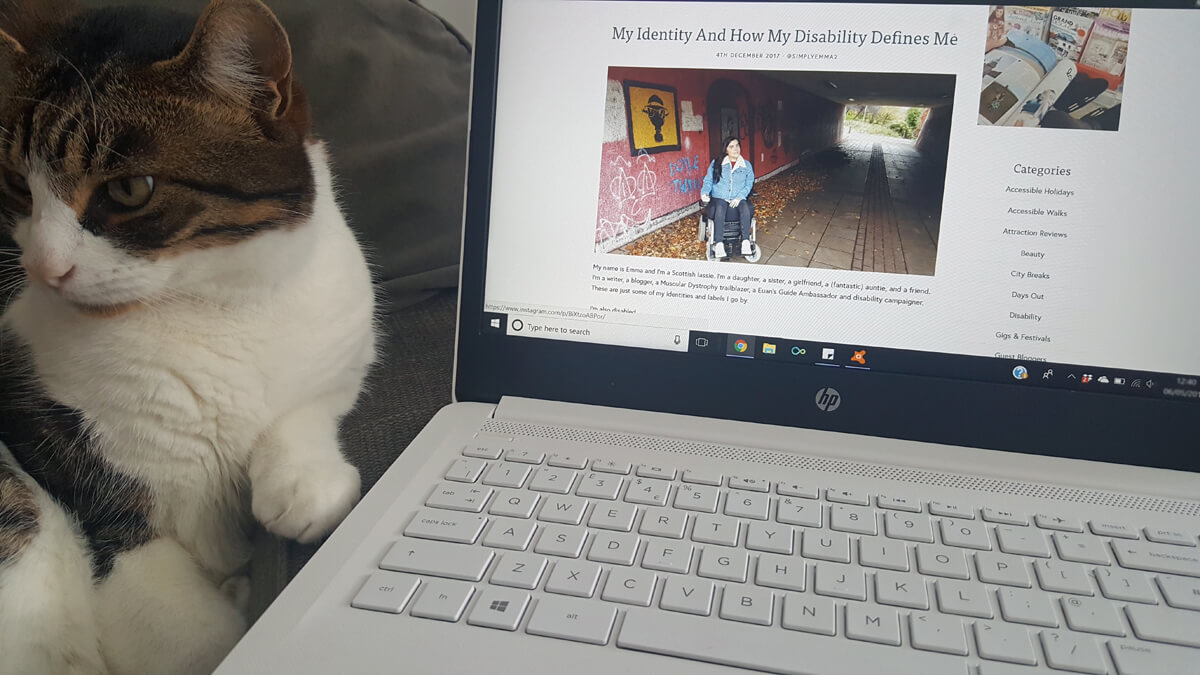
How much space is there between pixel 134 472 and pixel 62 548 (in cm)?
7

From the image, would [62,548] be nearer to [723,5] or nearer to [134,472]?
[134,472]

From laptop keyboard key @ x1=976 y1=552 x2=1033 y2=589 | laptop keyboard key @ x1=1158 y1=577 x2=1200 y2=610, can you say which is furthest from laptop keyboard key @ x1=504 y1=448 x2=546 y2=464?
laptop keyboard key @ x1=1158 y1=577 x2=1200 y2=610

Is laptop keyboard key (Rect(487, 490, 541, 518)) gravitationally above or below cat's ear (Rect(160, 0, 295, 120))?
below

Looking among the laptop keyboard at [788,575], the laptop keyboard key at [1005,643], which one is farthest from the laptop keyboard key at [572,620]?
the laptop keyboard key at [1005,643]

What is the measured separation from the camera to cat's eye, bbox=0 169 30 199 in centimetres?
52

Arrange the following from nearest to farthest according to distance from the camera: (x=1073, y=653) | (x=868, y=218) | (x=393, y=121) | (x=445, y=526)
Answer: (x=1073, y=653)
(x=445, y=526)
(x=868, y=218)
(x=393, y=121)

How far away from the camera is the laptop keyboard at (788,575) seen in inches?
15.8

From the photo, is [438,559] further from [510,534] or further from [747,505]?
[747,505]

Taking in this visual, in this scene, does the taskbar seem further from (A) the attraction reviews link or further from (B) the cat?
(B) the cat

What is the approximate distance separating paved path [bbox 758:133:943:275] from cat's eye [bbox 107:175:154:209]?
476mm

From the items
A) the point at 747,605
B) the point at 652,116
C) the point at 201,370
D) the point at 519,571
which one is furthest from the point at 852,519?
the point at 201,370

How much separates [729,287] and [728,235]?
0.05 m

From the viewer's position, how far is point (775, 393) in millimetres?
636

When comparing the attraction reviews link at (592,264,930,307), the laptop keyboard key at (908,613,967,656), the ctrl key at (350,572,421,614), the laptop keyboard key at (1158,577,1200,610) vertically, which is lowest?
the ctrl key at (350,572,421,614)
